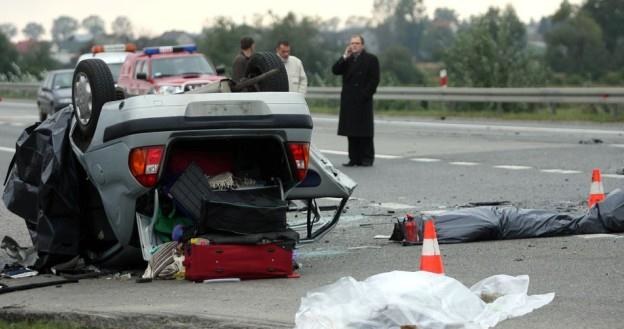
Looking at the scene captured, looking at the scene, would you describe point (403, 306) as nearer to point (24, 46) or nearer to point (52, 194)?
point (52, 194)

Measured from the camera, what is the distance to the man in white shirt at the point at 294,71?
17.2 m

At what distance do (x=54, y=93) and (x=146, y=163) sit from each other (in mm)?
26862

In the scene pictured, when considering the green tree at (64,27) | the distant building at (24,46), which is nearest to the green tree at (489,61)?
the distant building at (24,46)

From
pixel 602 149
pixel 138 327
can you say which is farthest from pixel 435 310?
pixel 602 149

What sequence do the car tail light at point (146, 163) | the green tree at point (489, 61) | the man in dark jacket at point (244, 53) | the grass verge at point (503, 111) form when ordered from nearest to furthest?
the car tail light at point (146, 163), the man in dark jacket at point (244, 53), the grass verge at point (503, 111), the green tree at point (489, 61)

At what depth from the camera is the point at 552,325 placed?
638 cm

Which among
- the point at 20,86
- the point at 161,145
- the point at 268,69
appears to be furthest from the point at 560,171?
the point at 20,86

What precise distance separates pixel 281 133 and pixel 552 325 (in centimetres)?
284

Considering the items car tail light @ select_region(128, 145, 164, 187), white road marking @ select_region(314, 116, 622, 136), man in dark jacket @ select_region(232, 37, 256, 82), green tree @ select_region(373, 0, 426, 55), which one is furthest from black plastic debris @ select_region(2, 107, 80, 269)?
green tree @ select_region(373, 0, 426, 55)

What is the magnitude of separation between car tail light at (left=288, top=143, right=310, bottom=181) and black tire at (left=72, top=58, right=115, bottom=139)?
4.47 feet

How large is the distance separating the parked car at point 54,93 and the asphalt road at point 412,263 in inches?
611

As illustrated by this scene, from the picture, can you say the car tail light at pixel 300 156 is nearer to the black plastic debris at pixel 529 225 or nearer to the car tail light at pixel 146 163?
the car tail light at pixel 146 163

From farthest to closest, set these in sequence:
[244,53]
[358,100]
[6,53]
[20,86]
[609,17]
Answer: [609,17]
[6,53]
[20,86]
[358,100]
[244,53]

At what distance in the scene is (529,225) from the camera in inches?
396
